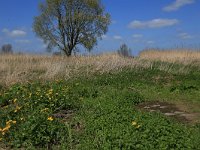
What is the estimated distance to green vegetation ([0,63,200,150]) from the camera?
5.66m

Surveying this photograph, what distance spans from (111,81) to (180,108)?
184 inches

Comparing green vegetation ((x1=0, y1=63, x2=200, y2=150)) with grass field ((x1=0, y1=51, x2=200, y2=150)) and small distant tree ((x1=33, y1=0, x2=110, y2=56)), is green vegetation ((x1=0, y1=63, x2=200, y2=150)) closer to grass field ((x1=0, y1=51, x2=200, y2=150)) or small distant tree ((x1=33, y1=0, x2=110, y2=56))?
grass field ((x1=0, y1=51, x2=200, y2=150))

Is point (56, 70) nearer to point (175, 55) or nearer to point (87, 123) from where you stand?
point (87, 123)

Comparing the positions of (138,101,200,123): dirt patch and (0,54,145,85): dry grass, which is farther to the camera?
Result: (0,54,145,85): dry grass

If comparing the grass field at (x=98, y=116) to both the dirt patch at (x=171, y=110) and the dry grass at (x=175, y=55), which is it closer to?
the dirt patch at (x=171, y=110)

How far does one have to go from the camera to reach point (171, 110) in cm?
871

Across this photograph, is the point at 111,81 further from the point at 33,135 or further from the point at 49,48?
the point at 49,48

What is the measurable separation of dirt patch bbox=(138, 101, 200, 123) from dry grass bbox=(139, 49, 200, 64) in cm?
1358

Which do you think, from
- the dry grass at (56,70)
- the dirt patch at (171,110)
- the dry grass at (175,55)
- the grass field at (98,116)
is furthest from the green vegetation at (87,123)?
the dry grass at (175,55)

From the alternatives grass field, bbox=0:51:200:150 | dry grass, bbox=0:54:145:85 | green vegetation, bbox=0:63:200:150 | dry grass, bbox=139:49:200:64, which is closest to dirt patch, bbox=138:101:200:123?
grass field, bbox=0:51:200:150

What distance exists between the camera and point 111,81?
44.0ft

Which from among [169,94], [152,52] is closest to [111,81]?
[169,94]

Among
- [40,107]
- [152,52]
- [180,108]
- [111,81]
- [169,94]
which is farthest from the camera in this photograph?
[152,52]

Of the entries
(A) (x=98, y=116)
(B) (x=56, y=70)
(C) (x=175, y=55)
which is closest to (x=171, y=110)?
(A) (x=98, y=116)
